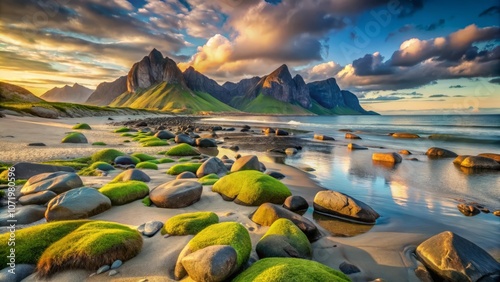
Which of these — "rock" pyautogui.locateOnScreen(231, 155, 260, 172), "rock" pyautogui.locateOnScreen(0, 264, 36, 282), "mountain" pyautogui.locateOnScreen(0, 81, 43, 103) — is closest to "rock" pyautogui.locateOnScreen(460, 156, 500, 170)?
"rock" pyautogui.locateOnScreen(231, 155, 260, 172)

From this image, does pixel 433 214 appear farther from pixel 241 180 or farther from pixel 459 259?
pixel 241 180

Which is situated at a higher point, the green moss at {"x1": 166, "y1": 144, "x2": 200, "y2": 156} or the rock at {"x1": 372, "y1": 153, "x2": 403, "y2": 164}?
the green moss at {"x1": 166, "y1": 144, "x2": 200, "y2": 156}

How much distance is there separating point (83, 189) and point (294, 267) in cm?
588

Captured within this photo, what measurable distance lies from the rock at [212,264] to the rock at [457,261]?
3939 millimetres

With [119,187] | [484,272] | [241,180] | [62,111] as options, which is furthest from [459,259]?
[62,111]

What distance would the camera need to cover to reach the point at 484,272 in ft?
14.8

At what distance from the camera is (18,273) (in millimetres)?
3820

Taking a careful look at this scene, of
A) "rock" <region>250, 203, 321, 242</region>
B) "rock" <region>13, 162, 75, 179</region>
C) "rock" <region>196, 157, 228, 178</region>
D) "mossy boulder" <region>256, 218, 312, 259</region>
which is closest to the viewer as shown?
"mossy boulder" <region>256, 218, 312, 259</region>

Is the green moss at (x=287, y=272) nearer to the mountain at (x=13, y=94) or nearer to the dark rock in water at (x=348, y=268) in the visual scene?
the dark rock in water at (x=348, y=268)

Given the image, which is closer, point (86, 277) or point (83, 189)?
point (86, 277)

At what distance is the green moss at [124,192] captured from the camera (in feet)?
23.5

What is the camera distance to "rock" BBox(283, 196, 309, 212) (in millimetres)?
7867

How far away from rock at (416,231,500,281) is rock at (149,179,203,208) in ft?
19.1

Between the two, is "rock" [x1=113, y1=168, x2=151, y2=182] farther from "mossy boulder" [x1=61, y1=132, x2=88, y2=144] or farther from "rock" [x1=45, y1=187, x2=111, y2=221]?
"mossy boulder" [x1=61, y1=132, x2=88, y2=144]
